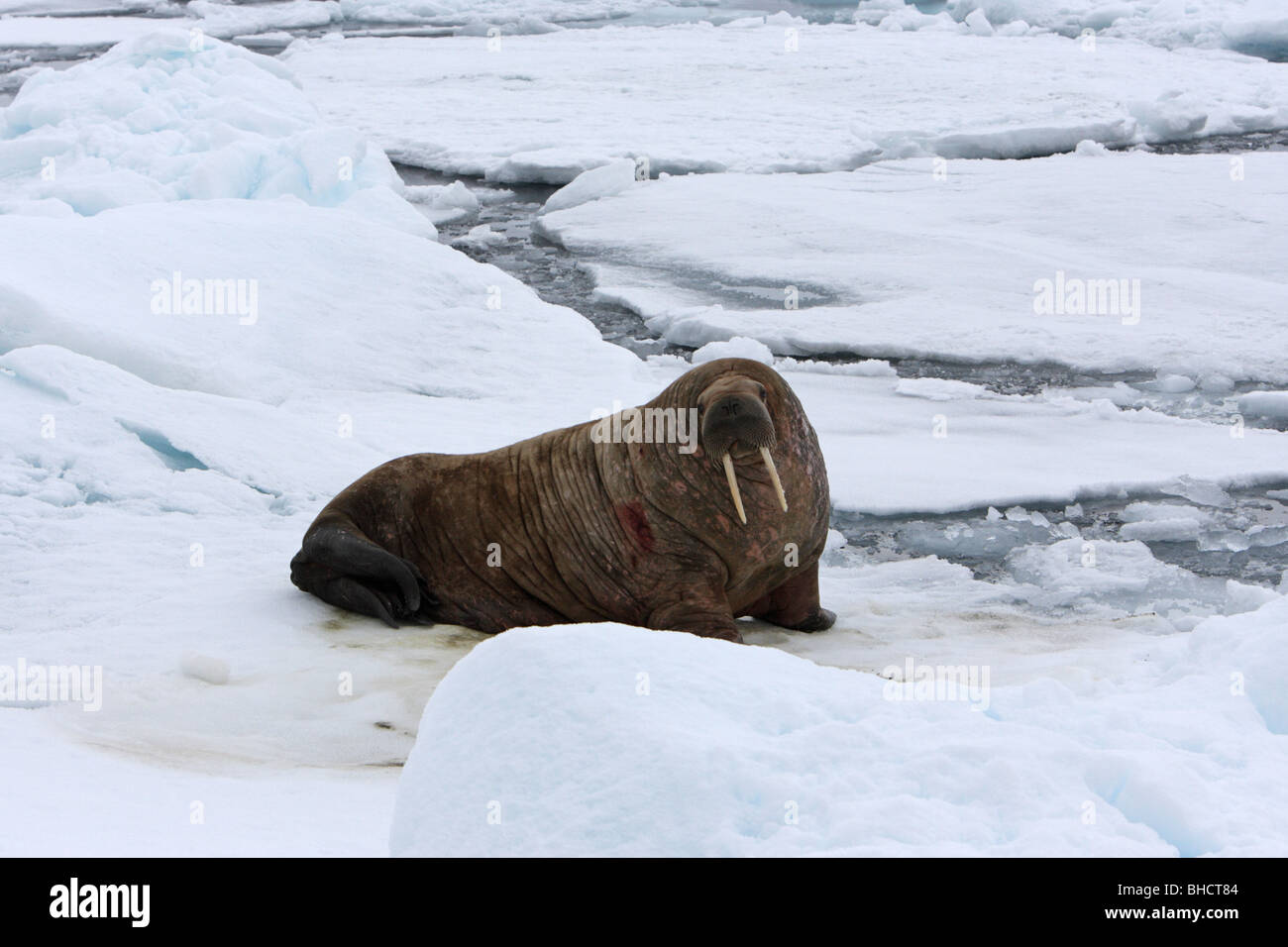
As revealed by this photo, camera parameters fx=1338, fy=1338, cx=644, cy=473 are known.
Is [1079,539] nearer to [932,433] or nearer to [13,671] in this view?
[932,433]

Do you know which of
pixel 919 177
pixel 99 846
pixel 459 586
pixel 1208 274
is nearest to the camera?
pixel 99 846

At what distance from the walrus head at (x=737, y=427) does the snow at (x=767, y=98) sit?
9.83 m

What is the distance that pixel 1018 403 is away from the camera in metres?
7.32

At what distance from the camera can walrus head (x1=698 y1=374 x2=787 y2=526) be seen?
4043 mm

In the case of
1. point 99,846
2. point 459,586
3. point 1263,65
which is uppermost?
point 1263,65

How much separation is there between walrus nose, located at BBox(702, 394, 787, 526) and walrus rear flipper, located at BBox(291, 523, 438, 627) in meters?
1.22

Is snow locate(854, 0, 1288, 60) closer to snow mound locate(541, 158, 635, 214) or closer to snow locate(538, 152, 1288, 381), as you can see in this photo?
snow locate(538, 152, 1288, 381)

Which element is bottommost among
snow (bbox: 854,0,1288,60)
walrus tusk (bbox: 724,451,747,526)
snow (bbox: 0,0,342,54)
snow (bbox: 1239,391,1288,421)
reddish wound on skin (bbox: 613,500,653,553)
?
snow (bbox: 1239,391,1288,421)

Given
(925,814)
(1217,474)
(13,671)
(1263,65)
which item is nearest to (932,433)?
(1217,474)

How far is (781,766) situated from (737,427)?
6.66 feet

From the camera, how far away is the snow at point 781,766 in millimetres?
2004

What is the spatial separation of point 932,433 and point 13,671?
181 inches

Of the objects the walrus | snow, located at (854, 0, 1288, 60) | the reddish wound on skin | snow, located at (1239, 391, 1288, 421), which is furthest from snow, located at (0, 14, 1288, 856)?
snow, located at (854, 0, 1288, 60)

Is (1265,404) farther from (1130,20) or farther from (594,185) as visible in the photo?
(1130,20)
